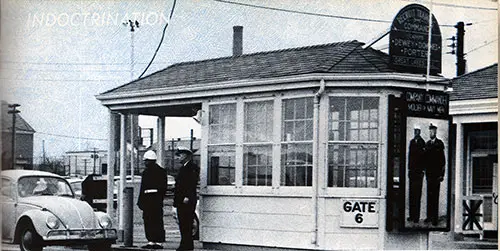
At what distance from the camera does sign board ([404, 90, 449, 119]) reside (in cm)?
1298

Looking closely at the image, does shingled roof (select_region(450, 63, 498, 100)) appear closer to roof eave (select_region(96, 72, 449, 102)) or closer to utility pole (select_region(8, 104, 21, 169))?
roof eave (select_region(96, 72, 449, 102))

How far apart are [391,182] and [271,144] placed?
1252mm

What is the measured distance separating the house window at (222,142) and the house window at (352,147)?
1.07 m

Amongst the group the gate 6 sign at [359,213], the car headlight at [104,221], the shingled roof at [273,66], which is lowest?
the car headlight at [104,221]

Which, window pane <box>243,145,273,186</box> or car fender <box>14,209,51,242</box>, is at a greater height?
window pane <box>243,145,273,186</box>

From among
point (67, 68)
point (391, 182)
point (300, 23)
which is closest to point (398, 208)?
point (391, 182)

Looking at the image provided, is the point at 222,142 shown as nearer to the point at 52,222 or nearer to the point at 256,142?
the point at 256,142

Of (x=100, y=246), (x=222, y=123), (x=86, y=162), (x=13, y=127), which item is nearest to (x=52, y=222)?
(x=100, y=246)

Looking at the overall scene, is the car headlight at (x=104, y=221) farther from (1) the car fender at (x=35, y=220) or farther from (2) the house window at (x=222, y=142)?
(2) the house window at (x=222, y=142)

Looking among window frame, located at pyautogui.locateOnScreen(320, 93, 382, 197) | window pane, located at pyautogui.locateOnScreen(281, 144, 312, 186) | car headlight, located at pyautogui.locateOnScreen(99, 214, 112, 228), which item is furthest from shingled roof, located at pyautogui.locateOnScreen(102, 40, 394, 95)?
car headlight, located at pyautogui.locateOnScreen(99, 214, 112, 228)

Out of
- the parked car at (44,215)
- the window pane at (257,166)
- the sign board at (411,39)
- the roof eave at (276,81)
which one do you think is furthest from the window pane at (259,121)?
the parked car at (44,215)

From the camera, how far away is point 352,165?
509 inches

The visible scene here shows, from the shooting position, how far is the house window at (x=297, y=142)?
13.0 metres

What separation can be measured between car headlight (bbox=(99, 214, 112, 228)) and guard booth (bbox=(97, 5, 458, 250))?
0.66 meters
